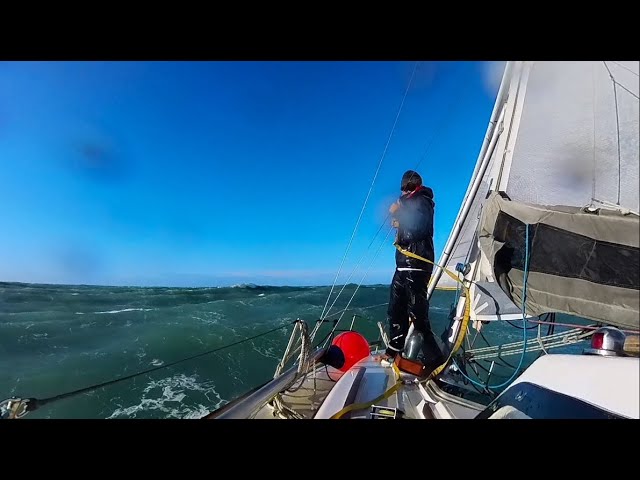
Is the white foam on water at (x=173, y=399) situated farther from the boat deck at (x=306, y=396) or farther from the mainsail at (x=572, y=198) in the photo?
the mainsail at (x=572, y=198)

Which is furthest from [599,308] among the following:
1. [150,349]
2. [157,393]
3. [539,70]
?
[150,349]

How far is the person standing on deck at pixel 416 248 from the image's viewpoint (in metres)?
3.53

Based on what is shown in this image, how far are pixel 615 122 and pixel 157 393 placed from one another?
7426 millimetres

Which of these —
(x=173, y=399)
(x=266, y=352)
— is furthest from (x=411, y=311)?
(x=266, y=352)

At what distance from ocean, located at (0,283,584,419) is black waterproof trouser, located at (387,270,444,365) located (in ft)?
6.35

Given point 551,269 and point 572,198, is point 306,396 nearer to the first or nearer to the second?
point 551,269

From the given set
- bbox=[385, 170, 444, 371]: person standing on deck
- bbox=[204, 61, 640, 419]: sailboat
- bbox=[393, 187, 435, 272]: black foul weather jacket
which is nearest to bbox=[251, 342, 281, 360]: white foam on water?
bbox=[204, 61, 640, 419]: sailboat

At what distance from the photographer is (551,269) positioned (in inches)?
87.0

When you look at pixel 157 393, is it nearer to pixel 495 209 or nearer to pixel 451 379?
pixel 451 379

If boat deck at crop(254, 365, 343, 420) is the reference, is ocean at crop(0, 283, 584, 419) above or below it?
below

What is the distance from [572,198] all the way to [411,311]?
1.77 meters

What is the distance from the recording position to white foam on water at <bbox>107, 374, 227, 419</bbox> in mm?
5566

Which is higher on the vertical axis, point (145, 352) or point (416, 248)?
point (416, 248)

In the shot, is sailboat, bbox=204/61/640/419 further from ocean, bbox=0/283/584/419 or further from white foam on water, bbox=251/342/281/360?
white foam on water, bbox=251/342/281/360
